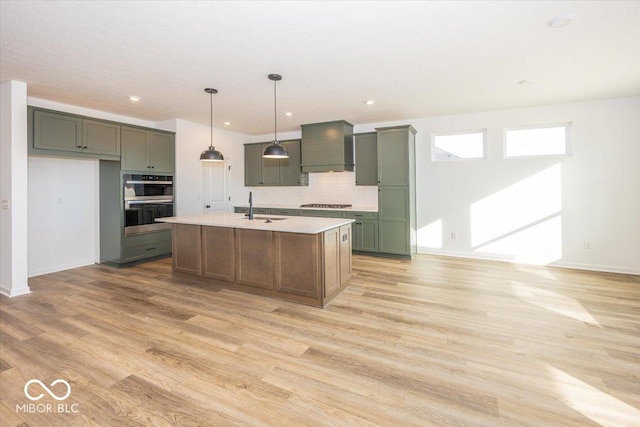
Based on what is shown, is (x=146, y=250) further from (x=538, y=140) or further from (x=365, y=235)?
(x=538, y=140)

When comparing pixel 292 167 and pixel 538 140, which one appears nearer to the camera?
pixel 538 140

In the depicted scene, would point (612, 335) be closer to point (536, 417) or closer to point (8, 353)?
point (536, 417)

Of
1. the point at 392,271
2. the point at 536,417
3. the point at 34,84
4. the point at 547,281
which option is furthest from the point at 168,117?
the point at 547,281

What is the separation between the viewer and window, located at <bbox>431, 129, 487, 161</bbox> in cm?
562

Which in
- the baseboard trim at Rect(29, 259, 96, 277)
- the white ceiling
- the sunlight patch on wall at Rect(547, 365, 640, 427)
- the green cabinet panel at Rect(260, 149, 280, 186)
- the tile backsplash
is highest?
the white ceiling

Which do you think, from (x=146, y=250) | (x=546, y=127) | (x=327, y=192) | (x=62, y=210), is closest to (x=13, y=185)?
(x=62, y=210)

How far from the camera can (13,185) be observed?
3.76 meters

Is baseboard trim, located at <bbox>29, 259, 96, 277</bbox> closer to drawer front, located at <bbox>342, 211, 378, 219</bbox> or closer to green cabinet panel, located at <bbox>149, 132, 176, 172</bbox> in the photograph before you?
green cabinet panel, located at <bbox>149, 132, 176, 172</bbox>

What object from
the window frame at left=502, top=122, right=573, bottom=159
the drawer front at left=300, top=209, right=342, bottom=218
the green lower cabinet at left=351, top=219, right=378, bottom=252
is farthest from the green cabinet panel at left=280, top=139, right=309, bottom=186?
the window frame at left=502, top=122, right=573, bottom=159

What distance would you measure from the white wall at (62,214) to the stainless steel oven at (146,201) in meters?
0.78

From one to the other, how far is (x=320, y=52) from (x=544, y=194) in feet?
14.8

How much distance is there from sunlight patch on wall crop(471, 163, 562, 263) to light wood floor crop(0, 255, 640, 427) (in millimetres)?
1225

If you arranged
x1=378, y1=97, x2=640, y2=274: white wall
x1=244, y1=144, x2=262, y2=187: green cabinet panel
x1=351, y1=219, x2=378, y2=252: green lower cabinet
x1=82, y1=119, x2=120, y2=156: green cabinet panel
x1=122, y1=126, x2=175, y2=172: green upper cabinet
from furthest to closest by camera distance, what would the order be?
x1=244, y1=144, x2=262, y2=187: green cabinet panel → x1=351, y1=219, x2=378, y2=252: green lower cabinet → x1=122, y1=126, x2=175, y2=172: green upper cabinet → x1=378, y1=97, x2=640, y2=274: white wall → x1=82, y1=119, x2=120, y2=156: green cabinet panel

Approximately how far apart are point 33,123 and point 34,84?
491 millimetres
